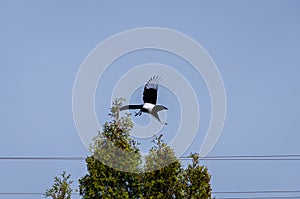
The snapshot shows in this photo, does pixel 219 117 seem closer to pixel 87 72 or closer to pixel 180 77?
pixel 180 77

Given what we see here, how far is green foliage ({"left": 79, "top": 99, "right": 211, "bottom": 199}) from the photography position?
18031 mm

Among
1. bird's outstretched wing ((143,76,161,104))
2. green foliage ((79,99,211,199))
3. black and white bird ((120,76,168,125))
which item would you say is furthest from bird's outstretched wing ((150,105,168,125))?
green foliage ((79,99,211,199))

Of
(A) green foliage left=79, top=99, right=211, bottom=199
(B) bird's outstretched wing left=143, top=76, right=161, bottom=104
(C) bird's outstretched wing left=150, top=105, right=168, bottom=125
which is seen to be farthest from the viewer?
(A) green foliage left=79, top=99, right=211, bottom=199

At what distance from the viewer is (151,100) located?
1576cm

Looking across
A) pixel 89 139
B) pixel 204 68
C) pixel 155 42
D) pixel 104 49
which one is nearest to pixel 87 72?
pixel 104 49

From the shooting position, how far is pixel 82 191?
1839 centimetres

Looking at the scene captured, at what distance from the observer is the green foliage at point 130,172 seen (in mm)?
18031

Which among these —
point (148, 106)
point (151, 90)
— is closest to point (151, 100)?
point (151, 90)

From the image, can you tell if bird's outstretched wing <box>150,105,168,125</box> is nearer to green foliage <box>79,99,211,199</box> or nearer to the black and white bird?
the black and white bird

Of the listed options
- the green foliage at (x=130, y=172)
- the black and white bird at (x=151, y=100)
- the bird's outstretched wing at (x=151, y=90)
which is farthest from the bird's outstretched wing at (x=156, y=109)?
the green foliage at (x=130, y=172)

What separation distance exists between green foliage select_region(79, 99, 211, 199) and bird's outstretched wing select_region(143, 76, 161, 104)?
3.10 m

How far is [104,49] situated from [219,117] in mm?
3899

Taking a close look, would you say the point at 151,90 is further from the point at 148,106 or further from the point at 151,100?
the point at 148,106

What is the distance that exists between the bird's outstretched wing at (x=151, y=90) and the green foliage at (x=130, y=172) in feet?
10.2
